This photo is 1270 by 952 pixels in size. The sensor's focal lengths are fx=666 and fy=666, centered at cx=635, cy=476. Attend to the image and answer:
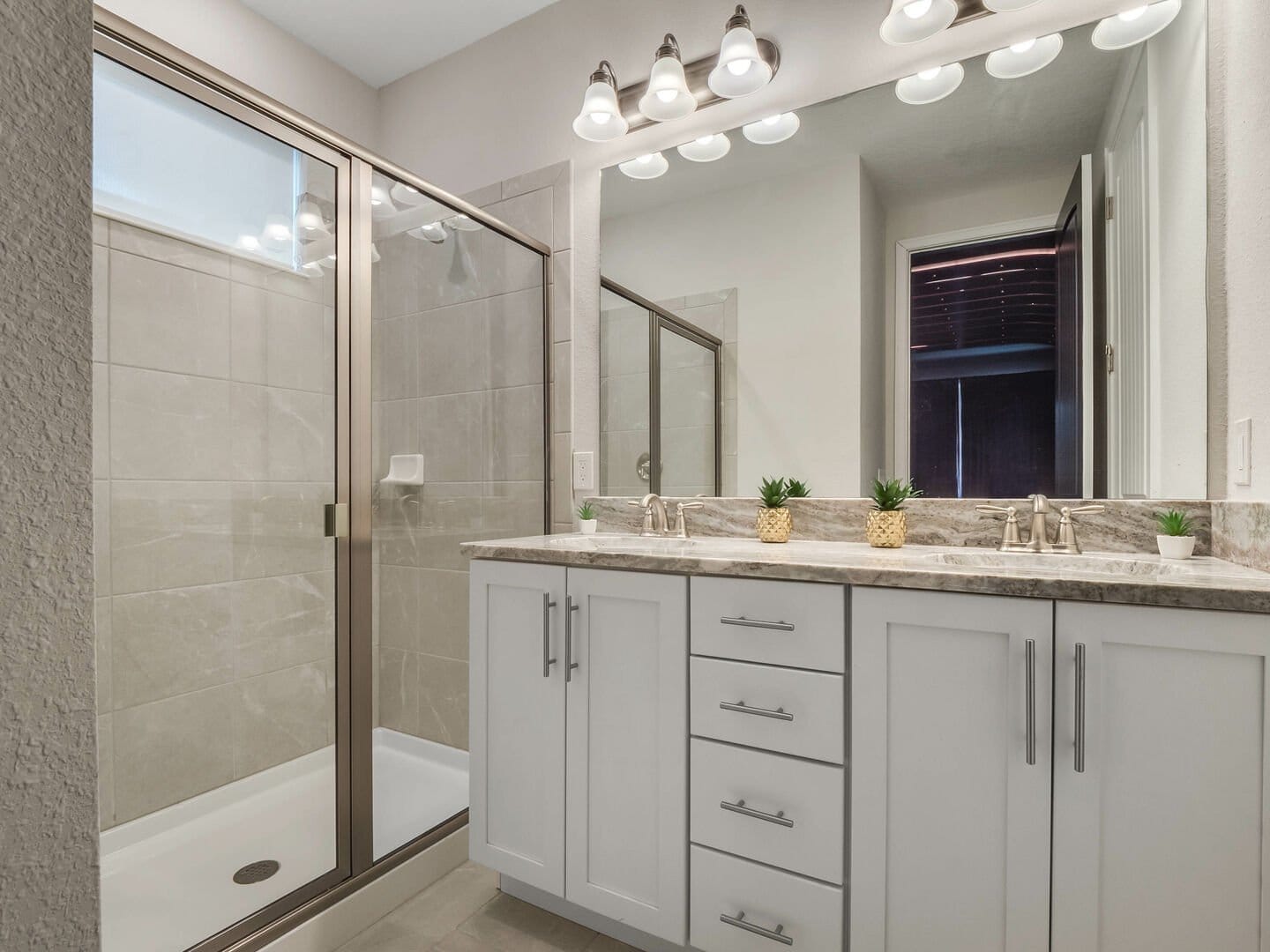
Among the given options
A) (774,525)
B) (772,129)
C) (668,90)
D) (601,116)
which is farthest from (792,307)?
(601,116)

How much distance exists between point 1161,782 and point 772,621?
59cm

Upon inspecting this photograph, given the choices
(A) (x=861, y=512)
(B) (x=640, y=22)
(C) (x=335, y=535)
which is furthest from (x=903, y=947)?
(B) (x=640, y=22)

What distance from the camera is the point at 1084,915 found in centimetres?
98

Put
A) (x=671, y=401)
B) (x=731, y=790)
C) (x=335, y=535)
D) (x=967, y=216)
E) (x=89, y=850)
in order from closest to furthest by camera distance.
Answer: (x=89, y=850) < (x=731, y=790) < (x=335, y=535) < (x=967, y=216) < (x=671, y=401)

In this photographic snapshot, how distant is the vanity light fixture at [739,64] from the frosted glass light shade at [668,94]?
88 mm

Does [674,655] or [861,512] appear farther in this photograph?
[861,512]

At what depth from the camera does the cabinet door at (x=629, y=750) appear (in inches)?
51.3

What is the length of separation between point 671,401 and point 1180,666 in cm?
138

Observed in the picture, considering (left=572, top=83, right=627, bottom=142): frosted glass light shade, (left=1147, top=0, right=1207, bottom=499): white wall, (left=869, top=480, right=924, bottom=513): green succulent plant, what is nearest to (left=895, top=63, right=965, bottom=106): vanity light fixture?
(left=1147, top=0, right=1207, bottom=499): white wall

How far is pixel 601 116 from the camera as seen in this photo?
A: 1.97 m

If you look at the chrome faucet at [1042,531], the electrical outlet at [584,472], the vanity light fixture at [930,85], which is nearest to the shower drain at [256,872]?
the electrical outlet at [584,472]

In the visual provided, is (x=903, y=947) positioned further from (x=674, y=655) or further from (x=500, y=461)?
(x=500, y=461)

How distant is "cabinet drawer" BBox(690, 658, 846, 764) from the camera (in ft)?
3.79

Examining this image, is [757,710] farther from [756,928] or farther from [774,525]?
[774,525]
